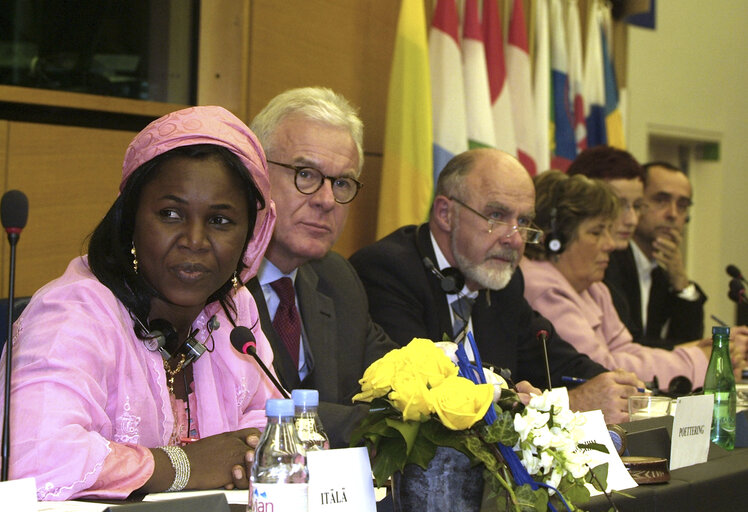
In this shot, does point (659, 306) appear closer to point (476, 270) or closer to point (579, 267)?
point (579, 267)

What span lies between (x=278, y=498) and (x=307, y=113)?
1.65 metres

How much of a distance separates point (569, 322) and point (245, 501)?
2.32 meters

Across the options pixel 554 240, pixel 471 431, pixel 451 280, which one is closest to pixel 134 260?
pixel 471 431

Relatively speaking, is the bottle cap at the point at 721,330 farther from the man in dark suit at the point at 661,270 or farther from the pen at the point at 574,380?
the man in dark suit at the point at 661,270

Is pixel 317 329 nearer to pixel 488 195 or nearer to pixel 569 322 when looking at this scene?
pixel 488 195

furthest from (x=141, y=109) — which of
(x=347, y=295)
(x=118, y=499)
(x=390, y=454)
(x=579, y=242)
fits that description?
(x=390, y=454)

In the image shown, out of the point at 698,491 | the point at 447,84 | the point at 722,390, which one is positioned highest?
the point at 447,84

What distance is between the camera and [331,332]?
2.58 meters

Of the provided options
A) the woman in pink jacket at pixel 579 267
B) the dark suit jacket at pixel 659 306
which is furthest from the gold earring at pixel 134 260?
the dark suit jacket at pixel 659 306

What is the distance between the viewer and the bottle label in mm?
1179

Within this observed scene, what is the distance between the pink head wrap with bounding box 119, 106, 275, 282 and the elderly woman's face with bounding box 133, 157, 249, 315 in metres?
0.04

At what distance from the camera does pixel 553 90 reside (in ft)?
18.2

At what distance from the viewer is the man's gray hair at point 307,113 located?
2.69 m

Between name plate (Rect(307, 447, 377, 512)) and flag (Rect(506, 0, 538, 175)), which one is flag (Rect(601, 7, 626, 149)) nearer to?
flag (Rect(506, 0, 538, 175))
